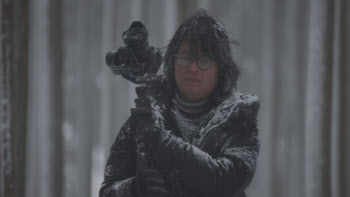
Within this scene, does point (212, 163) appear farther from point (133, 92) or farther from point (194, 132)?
point (133, 92)

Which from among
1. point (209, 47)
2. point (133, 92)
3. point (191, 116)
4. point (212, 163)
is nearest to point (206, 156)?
point (212, 163)

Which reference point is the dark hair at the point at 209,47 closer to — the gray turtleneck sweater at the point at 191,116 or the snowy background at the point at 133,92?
the gray turtleneck sweater at the point at 191,116

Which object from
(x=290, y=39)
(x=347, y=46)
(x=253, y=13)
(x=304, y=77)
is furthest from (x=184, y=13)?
(x=347, y=46)

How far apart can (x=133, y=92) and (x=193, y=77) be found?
27.7 inches

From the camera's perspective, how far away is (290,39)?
150 cm

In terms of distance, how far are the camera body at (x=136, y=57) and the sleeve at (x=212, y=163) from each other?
15cm

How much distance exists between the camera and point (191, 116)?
87 cm

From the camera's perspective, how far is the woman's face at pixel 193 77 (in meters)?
0.83

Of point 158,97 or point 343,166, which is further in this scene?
point 343,166

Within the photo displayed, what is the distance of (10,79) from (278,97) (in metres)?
1.09

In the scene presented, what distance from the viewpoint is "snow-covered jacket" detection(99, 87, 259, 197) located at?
30.0 inches

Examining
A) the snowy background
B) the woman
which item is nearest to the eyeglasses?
the woman

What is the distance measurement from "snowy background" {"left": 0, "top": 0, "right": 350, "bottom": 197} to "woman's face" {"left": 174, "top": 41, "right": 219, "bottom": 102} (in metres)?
0.61

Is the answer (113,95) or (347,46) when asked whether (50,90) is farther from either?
(347,46)
